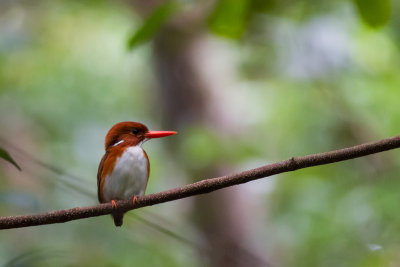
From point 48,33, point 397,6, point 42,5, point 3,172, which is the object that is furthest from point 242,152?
point 48,33

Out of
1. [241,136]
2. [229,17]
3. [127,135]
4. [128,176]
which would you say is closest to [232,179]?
[229,17]

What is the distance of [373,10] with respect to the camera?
4.91 feet

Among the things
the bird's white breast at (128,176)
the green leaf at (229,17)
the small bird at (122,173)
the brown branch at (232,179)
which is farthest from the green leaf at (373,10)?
the bird's white breast at (128,176)

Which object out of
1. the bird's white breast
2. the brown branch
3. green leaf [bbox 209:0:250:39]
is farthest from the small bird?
the brown branch

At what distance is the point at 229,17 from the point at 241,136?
2806 mm

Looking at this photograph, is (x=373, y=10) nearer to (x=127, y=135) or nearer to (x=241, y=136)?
(x=127, y=135)

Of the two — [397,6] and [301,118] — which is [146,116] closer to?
[301,118]

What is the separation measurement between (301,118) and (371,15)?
4.20 meters

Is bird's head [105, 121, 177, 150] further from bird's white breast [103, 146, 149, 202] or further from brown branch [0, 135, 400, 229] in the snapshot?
brown branch [0, 135, 400, 229]

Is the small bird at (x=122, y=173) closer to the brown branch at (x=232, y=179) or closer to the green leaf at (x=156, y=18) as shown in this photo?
the green leaf at (x=156, y=18)

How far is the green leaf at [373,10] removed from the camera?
1.50 metres

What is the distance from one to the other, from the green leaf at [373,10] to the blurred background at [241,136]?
382 mm

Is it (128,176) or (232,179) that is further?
(128,176)

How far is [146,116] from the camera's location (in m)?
7.02
